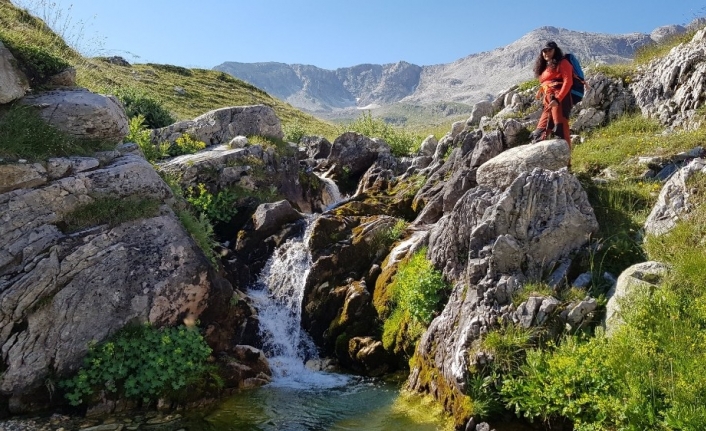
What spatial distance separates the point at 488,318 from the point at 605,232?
4.38 meters

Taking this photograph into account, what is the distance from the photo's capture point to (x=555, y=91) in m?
15.6

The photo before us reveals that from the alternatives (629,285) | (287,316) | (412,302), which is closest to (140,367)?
(287,316)

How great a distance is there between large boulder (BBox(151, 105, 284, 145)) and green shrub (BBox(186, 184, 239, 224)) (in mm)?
5198

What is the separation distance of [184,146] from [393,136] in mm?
14715

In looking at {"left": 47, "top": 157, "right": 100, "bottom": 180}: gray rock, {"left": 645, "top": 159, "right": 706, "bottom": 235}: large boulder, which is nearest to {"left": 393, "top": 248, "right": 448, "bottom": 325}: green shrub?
{"left": 645, "top": 159, "right": 706, "bottom": 235}: large boulder

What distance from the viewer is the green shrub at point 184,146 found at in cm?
2344

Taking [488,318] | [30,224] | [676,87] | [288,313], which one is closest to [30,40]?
[30,224]

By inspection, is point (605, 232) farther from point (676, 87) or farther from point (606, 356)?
point (676, 87)

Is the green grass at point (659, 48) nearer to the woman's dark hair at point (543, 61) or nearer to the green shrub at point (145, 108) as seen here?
the woman's dark hair at point (543, 61)

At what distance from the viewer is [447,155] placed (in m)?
21.8

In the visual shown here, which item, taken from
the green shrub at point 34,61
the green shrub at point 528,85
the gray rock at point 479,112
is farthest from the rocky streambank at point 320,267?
the gray rock at point 479,112

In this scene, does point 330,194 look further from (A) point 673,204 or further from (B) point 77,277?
(A) point 673,204

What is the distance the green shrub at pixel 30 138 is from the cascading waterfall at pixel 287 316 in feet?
23.9

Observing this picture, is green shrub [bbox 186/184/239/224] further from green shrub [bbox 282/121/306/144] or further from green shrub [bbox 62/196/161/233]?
green shrub [bbox 282/121/306/144]
